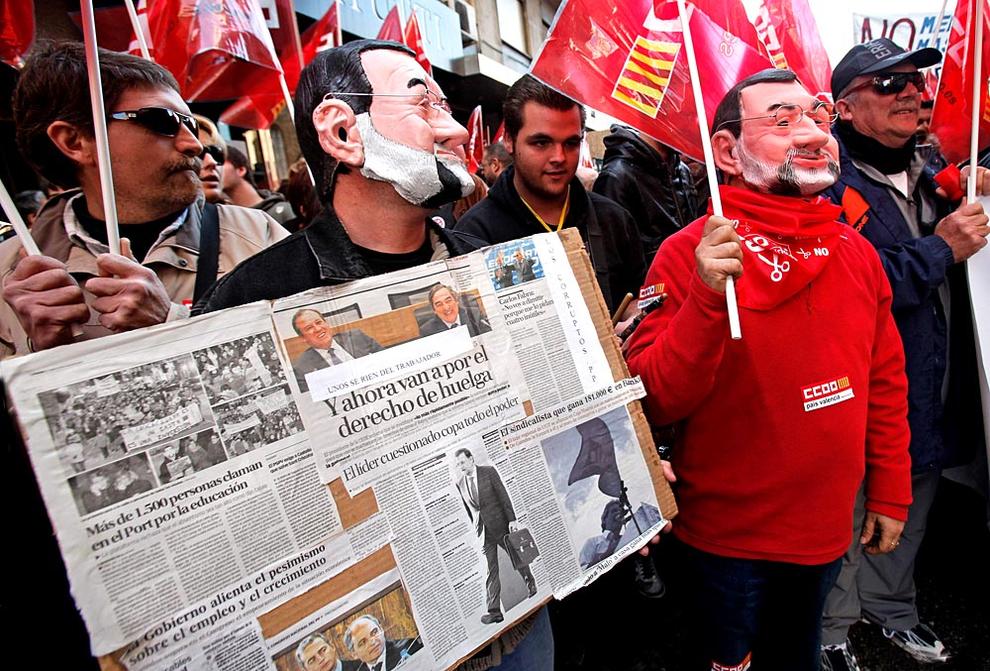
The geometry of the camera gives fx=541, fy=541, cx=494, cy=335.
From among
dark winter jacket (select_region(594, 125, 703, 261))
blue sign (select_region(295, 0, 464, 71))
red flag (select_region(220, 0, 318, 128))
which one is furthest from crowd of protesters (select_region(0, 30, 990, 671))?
blue sign (select_region(295, 0, 464, 71))

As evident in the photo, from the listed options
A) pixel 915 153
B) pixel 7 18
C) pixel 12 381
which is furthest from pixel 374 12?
pixel 12 381

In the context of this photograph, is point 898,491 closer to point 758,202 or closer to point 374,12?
point 758,202

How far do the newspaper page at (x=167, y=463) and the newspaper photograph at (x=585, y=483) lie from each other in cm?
43

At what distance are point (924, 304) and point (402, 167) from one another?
7.21ft

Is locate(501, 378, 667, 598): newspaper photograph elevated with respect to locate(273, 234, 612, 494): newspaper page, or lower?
lower

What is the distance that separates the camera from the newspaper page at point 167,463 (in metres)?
0.78

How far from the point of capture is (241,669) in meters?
0.86

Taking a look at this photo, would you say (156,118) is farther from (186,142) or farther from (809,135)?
(809,135)

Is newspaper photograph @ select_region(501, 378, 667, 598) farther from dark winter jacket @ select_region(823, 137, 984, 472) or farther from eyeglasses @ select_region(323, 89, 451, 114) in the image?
dark winter jacket @ select_region(823, 137, 984, 472)

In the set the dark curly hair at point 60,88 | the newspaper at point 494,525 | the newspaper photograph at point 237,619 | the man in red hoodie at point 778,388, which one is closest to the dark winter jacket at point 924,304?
the man in red hoodie at point 778,388

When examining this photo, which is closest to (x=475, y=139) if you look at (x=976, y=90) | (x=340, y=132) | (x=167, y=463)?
(x=976, y=90)

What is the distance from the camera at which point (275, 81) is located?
13.2 feet

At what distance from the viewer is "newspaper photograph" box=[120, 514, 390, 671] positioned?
31.9 inches

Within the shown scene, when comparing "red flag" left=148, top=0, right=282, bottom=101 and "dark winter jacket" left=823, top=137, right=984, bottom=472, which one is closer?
"dark winter jacket" left=823, top=137, right=984, bottom=472
